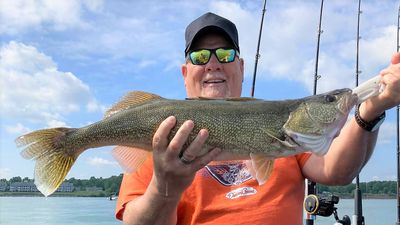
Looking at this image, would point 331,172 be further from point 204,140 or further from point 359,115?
point 204,140

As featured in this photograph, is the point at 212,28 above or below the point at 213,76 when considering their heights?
above

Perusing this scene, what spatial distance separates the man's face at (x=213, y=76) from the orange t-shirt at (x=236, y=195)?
0.72 metres

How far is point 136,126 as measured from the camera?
126 inches

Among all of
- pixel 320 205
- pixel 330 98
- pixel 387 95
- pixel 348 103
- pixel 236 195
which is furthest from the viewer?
pixel 320 205

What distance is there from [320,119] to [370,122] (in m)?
0.32

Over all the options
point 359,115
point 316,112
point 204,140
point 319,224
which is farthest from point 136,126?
point 319,224

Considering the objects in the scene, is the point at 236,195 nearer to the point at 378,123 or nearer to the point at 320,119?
the point at 320,119

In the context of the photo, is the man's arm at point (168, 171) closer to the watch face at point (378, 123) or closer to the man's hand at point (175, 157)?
the man's hand at point (175, 157)

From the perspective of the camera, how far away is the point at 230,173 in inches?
147

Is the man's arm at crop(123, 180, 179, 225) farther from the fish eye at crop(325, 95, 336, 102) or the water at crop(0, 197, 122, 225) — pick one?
the water at crop(0, 197, 122, 225)

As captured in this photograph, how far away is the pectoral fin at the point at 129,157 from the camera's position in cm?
334

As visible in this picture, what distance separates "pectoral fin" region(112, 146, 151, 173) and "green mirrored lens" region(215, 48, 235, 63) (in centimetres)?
130

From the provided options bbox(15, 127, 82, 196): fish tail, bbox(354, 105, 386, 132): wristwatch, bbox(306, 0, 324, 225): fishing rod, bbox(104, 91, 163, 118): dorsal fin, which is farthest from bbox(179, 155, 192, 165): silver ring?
bbox(306, 0, 324, 225): fishing rod

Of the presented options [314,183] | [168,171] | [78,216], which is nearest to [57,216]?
[78,216]
